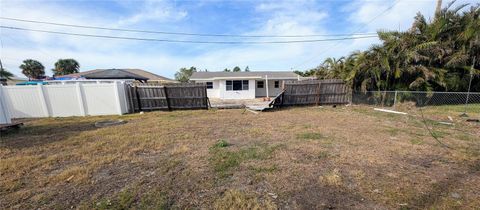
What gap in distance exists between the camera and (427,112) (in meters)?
8.27

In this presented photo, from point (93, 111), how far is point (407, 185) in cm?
1160

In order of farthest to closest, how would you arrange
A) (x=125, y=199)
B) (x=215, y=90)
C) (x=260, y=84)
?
(x=260, y=84) → (x=215, y=90) → (x=125, y=199)

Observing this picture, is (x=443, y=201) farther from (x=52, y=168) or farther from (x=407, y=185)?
(x=52, y=168)

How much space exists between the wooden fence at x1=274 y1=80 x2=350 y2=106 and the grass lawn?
572 cm

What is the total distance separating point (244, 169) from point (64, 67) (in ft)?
191

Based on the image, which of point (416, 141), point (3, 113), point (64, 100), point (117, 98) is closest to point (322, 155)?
point (416, 141)

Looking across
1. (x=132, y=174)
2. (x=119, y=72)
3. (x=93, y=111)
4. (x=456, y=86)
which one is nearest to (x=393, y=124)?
(x=456, y=86)

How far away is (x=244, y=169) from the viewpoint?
3.36m

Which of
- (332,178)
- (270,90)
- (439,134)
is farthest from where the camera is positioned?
(270,90)

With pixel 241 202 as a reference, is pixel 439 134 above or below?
below

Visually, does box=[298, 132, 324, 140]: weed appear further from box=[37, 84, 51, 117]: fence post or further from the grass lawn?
box=[37, 84, 51, 117]: fence post

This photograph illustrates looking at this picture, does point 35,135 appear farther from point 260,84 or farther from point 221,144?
point 260,84

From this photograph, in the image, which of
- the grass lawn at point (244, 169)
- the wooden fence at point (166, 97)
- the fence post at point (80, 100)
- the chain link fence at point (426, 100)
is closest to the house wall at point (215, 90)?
the wooden fence at point (166, 97)

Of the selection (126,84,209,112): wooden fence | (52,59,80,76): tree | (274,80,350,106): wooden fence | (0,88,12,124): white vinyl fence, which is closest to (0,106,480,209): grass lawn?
(0,88,12,124): white vinyl fence
